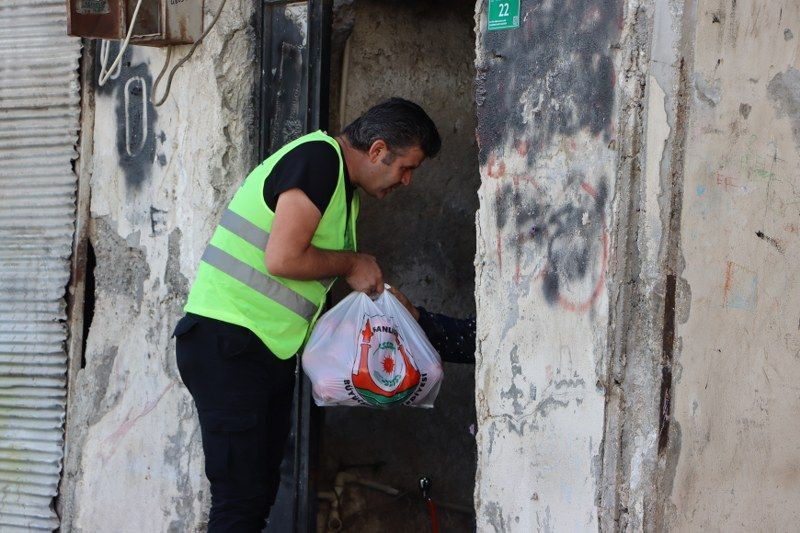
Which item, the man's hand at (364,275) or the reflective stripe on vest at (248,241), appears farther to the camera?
the man's hand at (364,275)

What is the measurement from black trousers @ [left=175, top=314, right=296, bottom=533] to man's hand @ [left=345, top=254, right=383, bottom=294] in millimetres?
354

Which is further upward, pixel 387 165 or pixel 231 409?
pixel 387 165

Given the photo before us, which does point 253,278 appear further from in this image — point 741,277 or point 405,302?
point 741,277

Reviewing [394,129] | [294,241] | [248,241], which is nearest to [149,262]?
[248,241]

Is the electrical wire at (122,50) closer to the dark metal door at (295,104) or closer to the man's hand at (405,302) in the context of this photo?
the dark metal door at (295,104)

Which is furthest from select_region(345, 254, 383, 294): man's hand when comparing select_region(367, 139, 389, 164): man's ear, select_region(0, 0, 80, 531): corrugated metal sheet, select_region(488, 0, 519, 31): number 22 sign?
select_region(0, 0, 80, 531): corrugated metal sheet

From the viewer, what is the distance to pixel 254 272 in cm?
343

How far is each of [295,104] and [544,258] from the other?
51.5 inches

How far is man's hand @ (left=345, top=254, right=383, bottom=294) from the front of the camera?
3.59 m

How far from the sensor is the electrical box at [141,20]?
13.5 ft

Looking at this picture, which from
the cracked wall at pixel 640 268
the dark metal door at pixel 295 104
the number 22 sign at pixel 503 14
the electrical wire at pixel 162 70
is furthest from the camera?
the electrical wire at pixel 162 70

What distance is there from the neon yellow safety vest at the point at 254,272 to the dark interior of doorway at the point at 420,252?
1.31 m

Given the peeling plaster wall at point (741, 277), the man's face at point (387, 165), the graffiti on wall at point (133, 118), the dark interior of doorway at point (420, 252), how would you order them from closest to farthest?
the peeling plaster wall at point (741, 277) < the man's face at point (387, 165) < the graffiti on wall at point (133, 118) < the dark interior of doorway at point (420, 252)

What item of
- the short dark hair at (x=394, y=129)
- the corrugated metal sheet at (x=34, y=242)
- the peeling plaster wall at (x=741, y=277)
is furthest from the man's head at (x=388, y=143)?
the corrugated metal sheet at (x=34, y=242)
